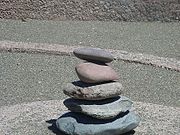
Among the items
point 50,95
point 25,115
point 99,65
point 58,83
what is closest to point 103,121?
point 99,65

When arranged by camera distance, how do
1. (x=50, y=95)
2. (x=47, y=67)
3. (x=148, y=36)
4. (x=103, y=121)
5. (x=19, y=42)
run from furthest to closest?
(x=148, y=36)
(x=19, y=42)
(x=47, y=67)
(x=50, y=95)
(x=103, y=121)

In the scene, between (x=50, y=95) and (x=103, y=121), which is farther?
(x=50, y=95)

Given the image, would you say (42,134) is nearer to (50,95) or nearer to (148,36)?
(50,95)

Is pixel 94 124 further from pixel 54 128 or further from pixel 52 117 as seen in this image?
pixel 52 117

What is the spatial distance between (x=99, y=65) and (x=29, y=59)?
3.38m

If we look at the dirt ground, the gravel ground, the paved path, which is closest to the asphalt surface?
the paved path

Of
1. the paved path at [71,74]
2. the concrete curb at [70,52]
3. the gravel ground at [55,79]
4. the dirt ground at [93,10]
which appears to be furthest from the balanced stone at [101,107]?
the dirt ground at [93,10]

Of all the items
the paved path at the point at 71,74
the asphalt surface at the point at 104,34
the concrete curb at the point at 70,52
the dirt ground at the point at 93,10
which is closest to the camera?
the paved path at the point at 71,74

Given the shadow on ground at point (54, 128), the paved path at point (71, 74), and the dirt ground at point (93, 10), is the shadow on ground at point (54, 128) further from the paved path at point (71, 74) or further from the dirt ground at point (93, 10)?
the dirt ground at point (93, 10)

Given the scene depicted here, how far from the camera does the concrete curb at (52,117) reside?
4152 mm

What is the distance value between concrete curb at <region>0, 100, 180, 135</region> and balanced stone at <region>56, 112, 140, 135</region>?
0.22 meters

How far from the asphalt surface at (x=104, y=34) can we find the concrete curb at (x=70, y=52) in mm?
588

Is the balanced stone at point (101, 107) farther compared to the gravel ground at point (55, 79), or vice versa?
the gravel ground at point (55, 79)

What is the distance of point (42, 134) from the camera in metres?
4.02
